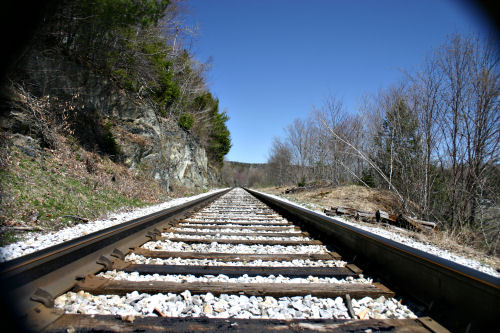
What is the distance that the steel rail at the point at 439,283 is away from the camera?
1396 millimetres

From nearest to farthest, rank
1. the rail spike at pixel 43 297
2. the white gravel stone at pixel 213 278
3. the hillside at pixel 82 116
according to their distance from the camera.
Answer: the rail spike at pixel 43 297 < the white gravel stone at pixel 213 278 < the hillside at pixel 82 116

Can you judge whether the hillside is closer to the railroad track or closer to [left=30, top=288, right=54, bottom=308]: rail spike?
the railroad track

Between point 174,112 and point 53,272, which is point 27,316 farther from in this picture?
point 174,112

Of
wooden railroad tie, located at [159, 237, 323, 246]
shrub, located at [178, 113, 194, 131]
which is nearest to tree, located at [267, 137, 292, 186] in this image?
shrub, located at [178, 113, 194, 131]

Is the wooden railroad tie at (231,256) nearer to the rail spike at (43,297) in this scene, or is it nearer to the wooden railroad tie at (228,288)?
the wooden railroad tie at (228,288)

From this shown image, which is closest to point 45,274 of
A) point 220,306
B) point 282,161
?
point 220,306

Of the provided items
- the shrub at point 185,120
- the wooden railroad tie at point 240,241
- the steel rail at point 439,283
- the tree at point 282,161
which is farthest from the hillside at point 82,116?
the tree at point 282,161

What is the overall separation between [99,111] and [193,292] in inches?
413

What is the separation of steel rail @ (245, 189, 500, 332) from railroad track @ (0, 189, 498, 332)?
1.5 inches

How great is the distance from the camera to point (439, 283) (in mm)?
1707

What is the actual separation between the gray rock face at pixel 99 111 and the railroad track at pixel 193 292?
6.30m

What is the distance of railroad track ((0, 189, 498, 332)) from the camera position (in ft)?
4.69

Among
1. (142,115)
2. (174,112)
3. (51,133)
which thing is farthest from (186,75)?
(51,133)

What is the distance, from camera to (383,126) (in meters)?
10.5
